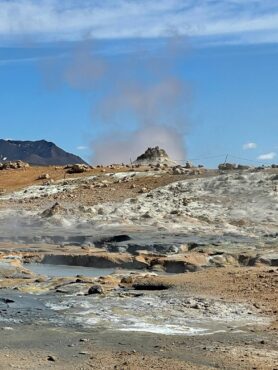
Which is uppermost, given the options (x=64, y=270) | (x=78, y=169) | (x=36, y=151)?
(x=36, y=151)

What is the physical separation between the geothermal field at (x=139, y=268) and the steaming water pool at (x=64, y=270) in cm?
4

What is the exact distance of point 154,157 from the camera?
40812mm

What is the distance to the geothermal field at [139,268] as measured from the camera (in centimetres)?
816

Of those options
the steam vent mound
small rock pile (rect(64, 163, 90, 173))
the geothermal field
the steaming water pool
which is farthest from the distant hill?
the steaming water pool

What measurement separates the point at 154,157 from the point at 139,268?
24.4 meters

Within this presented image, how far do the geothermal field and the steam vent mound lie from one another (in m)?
3.78

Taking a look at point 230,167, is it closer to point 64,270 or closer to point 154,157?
point 154,157

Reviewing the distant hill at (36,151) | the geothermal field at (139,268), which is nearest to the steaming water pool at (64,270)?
the geothermal field at (139,268)

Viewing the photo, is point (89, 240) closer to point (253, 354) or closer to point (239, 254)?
point (239, 254)

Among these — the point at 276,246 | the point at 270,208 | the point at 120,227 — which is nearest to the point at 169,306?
the point at 276,246

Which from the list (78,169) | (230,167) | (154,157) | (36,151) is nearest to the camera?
(230,167)

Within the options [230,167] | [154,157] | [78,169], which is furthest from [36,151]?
[230,167]

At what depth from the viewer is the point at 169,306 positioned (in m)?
10.5

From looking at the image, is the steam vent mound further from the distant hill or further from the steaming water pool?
the distant hill
